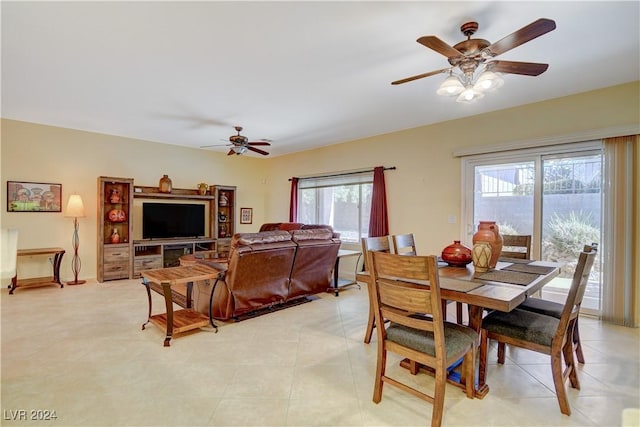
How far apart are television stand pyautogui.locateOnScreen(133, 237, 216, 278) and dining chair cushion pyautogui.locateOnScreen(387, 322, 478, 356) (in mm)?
4818

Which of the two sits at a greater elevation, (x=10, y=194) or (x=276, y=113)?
(x=276, y=113)

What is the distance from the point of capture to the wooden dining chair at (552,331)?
1.81 meters

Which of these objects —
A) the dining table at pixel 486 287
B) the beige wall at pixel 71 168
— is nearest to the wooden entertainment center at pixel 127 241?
the beige wall at pixel 71 168

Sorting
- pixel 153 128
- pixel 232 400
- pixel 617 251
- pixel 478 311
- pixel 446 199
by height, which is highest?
pixel 153 128

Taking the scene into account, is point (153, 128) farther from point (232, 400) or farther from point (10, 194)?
point (232, 400)

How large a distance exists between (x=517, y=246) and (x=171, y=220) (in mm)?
5684

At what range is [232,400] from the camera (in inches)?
77.4

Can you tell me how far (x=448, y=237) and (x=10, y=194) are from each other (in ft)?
21.9

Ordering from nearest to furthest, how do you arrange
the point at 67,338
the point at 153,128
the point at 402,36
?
1. the point at 402,36
2. the point at 67,338
3. the point at 153,128

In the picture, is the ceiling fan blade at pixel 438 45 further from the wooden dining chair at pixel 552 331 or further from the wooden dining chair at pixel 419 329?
the wooden dining chair at pixel 552 331

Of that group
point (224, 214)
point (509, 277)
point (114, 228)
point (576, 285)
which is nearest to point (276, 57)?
point (509, 277)

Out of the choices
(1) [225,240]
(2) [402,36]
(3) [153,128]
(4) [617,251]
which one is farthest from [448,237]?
(3) [153,128]

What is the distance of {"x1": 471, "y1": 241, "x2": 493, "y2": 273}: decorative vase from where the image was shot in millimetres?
2301

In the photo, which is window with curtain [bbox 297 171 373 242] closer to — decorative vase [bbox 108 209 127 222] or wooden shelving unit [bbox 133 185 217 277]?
wooden shelving unit [bbox 133 185 217 277]
